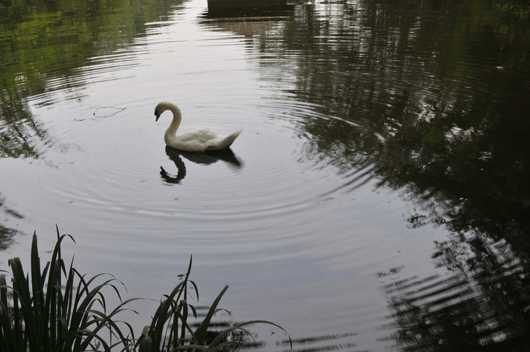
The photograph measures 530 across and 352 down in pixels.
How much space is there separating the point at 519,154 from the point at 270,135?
3.89 metres

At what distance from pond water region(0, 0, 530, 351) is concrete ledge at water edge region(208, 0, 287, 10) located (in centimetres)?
1171

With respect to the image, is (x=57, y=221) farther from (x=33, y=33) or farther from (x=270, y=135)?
(x=33, y=33)

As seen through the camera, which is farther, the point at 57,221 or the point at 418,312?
the point at 57,221

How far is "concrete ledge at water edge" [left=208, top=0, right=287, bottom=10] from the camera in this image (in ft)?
79.8

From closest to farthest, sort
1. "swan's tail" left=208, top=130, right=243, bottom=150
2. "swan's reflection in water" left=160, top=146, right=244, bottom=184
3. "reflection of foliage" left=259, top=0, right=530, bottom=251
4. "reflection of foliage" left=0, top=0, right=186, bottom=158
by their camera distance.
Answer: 1. "reflection of foliage" left=259, top=0, right=530, bottom=251
2. "swan's reflection in water" left=160, top=146, right=244, bottom=184
3. "swan's tail" left=208, top=130, right=243, bottom=150
4. "reflection of foliage" left=0, top=0, right=186, bottom=158

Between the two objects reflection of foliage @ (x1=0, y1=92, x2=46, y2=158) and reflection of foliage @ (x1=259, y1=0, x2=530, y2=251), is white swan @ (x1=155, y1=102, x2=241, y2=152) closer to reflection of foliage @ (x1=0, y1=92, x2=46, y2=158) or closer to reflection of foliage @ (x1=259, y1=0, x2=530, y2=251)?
reflection of foliage @ (x1=259, y1=0, x2=530, y2=251)

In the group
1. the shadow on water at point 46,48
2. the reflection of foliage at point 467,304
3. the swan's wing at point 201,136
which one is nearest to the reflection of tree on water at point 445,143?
the reflection of foliage at point 467,304

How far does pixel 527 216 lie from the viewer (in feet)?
17.6

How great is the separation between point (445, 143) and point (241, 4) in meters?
19.8

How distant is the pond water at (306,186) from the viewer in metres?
4.19

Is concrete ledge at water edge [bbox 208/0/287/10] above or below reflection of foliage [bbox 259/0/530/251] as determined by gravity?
above

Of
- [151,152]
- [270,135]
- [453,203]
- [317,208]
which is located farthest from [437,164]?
[151,152]

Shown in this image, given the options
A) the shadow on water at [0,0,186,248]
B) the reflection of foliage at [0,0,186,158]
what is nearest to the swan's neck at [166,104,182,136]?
the shadow on water at [0,0,186,248]

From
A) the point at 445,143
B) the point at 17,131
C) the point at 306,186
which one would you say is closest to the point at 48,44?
the point at 17,131
